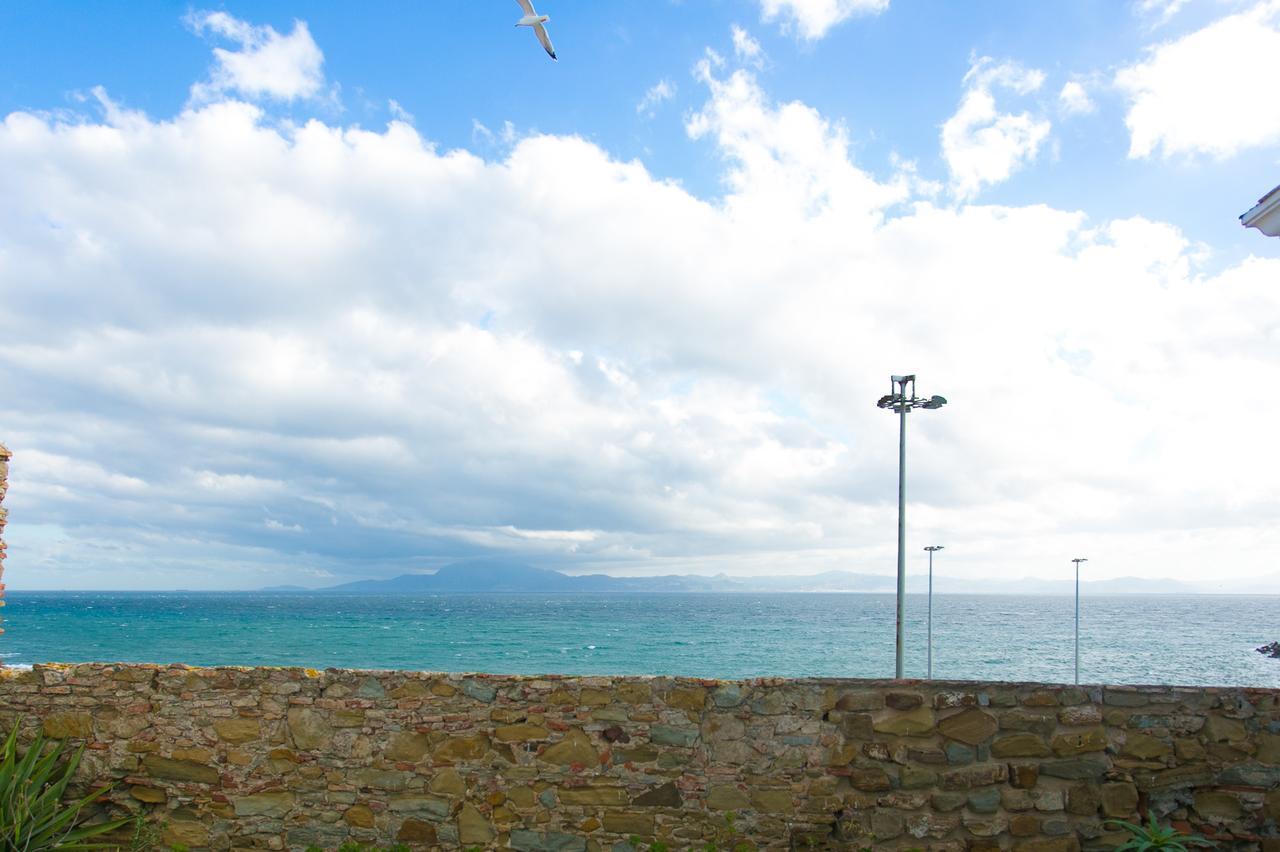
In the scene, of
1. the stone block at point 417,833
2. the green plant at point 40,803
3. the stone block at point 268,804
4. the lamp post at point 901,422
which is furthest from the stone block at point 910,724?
the lamp post at point 901,422

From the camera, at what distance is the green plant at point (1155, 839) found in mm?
4672

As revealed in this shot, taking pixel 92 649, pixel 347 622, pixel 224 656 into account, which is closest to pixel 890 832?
pixel 224 656

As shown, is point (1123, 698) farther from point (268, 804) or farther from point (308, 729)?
point (268, 804)

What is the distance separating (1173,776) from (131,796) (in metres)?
6.14

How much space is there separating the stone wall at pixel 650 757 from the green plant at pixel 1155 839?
77 millimetres

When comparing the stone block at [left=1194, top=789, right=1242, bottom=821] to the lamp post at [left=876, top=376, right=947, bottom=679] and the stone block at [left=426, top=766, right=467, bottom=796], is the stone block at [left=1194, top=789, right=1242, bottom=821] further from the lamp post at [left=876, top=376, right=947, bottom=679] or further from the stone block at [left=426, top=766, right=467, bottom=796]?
the lamp post at [left=876, top=376, right=947, bottom=679]

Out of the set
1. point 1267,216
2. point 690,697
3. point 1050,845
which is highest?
point 1267,216

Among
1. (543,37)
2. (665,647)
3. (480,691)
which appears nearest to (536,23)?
(543,37)

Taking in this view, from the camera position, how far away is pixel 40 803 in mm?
4996

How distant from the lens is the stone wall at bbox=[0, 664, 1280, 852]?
192 inches

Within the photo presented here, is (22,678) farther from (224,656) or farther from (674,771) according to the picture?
(224,656)

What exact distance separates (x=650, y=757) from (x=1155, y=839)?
2753 millimetres

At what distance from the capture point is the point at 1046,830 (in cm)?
491

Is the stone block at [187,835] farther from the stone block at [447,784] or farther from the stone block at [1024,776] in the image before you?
the stone block at [1024,776]
